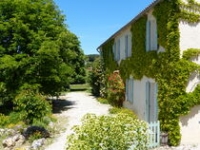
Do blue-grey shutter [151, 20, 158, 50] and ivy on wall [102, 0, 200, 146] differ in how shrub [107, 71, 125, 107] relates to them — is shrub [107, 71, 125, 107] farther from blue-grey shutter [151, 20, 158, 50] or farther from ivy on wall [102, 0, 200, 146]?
ivy on wall [102, 0, 200, 146]

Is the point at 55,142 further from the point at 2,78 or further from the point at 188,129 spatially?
the point at 2,78

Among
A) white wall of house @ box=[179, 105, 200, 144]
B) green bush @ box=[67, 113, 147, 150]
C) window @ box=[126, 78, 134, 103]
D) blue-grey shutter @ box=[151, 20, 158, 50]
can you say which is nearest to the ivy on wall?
white wall of house @ box=[179, 105, 200, 144]

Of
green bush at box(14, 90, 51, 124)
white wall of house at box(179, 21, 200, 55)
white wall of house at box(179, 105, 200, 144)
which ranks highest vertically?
white wall of house at box(179, 21, 200, 55)

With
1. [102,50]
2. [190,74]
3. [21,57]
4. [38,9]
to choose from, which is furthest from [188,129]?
[102,50]

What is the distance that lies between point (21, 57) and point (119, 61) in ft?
23.8

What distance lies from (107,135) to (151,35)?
8.99m

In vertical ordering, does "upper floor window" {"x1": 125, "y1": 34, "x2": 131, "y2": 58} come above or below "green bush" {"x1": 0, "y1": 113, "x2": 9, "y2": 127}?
above

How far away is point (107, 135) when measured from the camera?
783 cm

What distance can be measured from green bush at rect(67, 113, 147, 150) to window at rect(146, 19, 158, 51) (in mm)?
7795

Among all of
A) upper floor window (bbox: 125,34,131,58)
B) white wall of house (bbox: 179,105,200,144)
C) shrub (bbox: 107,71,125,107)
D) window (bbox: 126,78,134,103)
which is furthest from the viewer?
shrub (bbox: 107,71,125,107)

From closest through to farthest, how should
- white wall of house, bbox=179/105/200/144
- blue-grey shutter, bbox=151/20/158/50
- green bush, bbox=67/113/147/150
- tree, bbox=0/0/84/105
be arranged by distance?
green bush, bbox=67/113/147/150 → white wall of house, bbox=179/105/200/144 → blue-grey shutter, bbox=151/20/158/50 → tree, bbox=0/0/84/105

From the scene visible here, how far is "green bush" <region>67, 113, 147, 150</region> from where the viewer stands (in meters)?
7.75

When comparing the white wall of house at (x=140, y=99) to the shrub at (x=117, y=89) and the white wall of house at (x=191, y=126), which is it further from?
the white wall of house at (x=191, y=126)

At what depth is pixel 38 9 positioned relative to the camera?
22.6m
